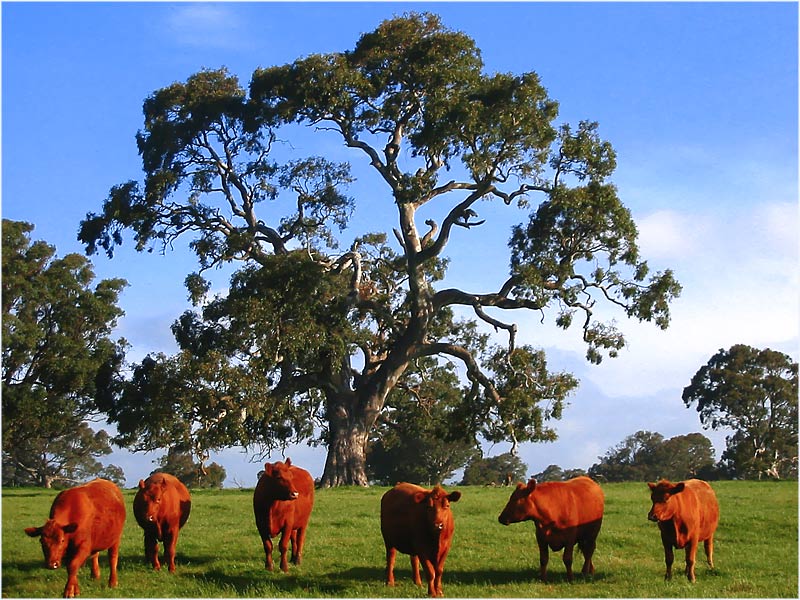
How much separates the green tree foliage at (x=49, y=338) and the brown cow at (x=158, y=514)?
986 inches

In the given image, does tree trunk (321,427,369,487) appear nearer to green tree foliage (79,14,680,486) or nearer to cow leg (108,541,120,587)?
green tree foliage (79,14,680,486)

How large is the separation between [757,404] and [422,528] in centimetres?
4604

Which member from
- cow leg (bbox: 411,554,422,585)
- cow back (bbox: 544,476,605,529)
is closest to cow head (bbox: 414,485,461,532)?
cow leg (bbox: 411,554,422,585)

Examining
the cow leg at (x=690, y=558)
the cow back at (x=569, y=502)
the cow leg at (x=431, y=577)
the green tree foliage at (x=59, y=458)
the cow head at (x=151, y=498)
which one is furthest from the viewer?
the green tree foliage at (x=59, y=458)

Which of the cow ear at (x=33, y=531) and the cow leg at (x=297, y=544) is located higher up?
the cow ear at (x=33, y=531)

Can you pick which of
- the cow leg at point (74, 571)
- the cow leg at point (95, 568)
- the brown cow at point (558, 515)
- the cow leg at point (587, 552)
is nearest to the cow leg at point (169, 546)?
the cow leg at point (95, 568)

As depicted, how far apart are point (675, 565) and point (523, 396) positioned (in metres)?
17.6

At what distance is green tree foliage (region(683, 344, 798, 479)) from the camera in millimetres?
53562

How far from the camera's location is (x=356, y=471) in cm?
3412

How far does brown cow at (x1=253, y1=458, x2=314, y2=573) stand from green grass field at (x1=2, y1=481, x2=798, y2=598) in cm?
42

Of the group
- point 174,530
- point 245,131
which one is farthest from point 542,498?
point 245,131

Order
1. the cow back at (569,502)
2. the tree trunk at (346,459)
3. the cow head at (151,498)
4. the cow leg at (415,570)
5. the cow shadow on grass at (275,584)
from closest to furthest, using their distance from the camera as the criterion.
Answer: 1. the cow shadow on grass at (275,584)
2. the cow leg at (415,570)
3. the cow back at (569,502)
4. the cow head at (151,498)
5. the tree trunk at (346,459)

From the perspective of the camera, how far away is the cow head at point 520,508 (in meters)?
13.1

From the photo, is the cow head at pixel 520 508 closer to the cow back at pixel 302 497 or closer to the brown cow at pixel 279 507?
the brown cow at pixel 279 507
